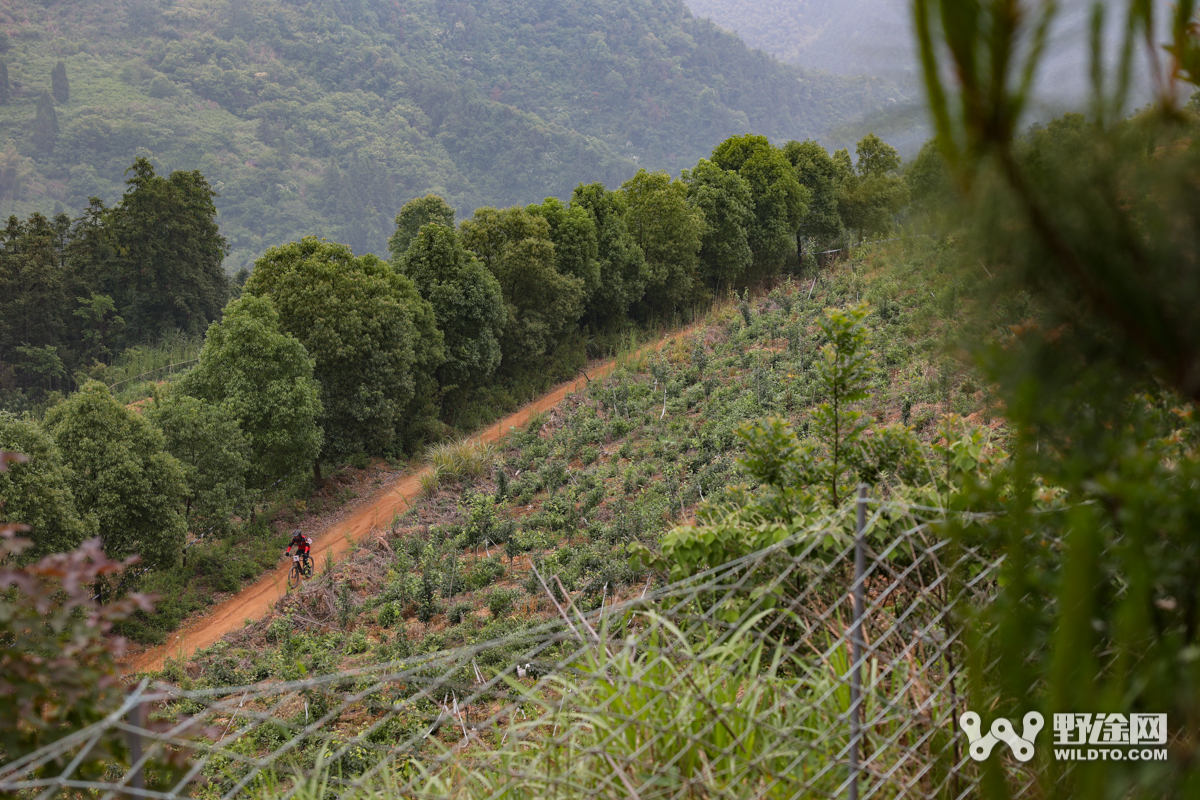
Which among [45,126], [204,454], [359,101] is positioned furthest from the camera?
[359,101]

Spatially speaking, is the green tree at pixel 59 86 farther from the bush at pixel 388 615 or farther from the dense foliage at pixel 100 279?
the bush at pixel 388 615

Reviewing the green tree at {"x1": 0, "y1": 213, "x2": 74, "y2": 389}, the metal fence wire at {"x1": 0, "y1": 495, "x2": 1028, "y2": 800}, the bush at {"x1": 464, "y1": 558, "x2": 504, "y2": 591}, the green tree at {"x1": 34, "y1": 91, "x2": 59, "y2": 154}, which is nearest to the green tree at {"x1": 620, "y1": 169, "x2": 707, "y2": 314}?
the bush at {"x1": 464, "y1": 558, "x2": 504, "y2": 591}

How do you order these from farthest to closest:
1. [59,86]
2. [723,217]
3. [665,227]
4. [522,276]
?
1. [59,86]
2. [723,217]
3. [665,227]
4. [522,276]

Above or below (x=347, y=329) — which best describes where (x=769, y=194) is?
above

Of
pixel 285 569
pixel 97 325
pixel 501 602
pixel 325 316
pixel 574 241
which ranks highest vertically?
pixel 97 325

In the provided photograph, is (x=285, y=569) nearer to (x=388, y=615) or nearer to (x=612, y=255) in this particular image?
(x=388, y=615)

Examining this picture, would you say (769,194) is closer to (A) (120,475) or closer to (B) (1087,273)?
(A) (120,475)

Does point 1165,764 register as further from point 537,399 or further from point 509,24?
point 509,24

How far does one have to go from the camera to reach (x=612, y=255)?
26125mm

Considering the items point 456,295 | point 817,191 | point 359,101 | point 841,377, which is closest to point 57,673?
point 841,377

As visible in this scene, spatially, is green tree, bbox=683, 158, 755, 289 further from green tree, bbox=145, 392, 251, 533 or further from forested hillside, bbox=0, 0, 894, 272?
forested hillside, bbox=0, 0, 894, 272

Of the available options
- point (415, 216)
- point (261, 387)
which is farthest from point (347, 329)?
point (415, 216)

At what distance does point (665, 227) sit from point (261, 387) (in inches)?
618

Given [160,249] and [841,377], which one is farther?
[160,249]
